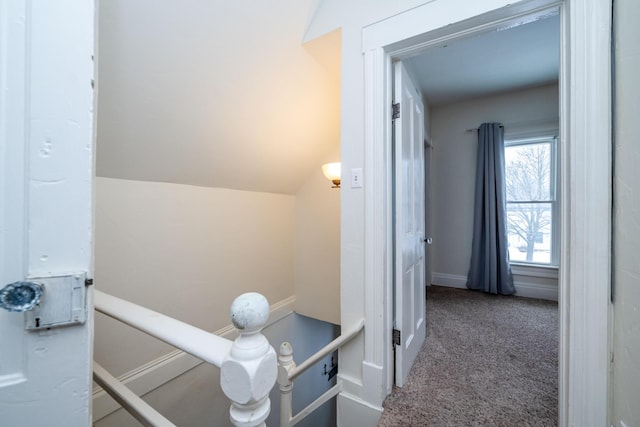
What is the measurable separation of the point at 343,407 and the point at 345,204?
118 centimetres

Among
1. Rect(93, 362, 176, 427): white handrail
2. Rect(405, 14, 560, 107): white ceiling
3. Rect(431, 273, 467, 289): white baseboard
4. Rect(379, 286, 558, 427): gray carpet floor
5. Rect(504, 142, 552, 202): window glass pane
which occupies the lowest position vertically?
Rect(379, 286, 558, 427): gray carpet floor

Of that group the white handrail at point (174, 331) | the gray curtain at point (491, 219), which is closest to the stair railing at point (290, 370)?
the white handrail at point (174, 331)

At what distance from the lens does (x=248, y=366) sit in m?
0.46

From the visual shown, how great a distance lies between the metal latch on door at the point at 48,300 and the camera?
19.2 inches

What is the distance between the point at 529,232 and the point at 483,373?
7.80 feet

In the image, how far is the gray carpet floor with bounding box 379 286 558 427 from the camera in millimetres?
1323

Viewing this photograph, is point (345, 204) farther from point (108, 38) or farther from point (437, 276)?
point (437, 276)

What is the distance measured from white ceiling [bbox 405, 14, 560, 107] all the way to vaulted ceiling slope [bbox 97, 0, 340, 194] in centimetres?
105

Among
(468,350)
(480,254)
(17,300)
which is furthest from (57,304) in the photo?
(480,254)

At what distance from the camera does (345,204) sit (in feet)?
4.78

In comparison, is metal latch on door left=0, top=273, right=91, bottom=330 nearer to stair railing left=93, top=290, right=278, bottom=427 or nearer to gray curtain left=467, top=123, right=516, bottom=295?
stair railing left=93, top=290, right=278, bottom=427

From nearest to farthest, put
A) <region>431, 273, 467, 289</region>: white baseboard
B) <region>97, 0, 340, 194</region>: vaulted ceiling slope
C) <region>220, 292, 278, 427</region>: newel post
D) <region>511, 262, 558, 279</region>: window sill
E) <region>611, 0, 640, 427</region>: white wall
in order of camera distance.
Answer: <region>220, 292, 278, 427</region>: newel post → <region>611, 0, 640, 427</region>: white wall → <region>97, 0, 340, 194</region>: vaulted ceiling slope → <region>511, 262, 558, 279</region>: window sill → <region>431, 273, 467, 289</region>: white baseboard

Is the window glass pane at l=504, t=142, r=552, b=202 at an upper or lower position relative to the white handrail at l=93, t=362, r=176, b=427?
upper

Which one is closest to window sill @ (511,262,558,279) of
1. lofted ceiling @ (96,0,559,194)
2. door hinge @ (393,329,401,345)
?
lofted ceiling @ (96,0,559,194)
